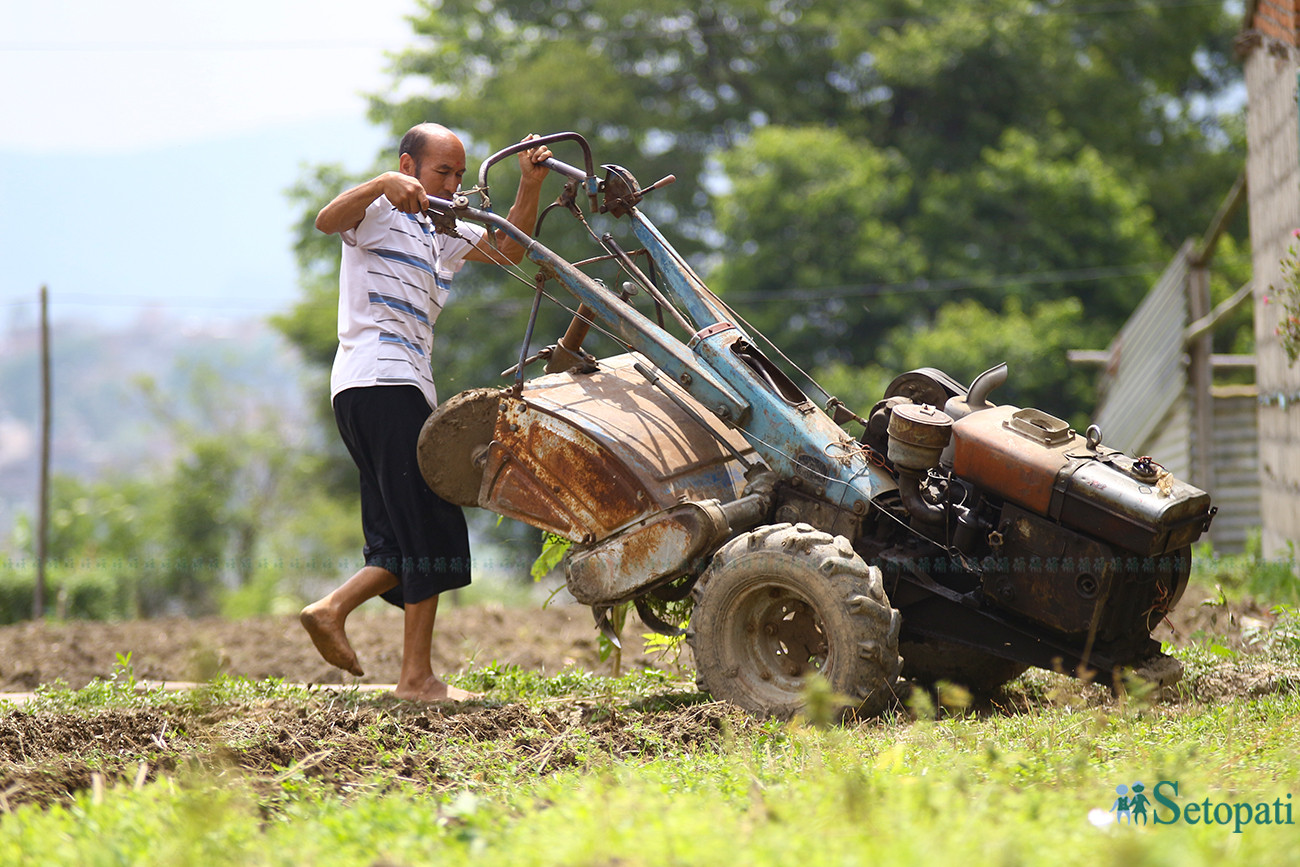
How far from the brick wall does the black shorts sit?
211 inches

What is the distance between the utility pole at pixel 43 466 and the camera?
1314 centimetres

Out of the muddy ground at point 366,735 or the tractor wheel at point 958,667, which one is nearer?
the muddy ground at point 366,735

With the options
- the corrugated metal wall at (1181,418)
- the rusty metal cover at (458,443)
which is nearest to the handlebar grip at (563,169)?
the rusty metal cover at (458,443)

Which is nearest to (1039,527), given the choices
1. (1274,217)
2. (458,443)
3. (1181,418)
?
(458,443)

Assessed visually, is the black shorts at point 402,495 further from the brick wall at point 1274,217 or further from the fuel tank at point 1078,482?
the brick wall at point 1274,217

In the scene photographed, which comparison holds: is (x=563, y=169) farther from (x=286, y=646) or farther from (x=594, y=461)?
(x=286, y=646)

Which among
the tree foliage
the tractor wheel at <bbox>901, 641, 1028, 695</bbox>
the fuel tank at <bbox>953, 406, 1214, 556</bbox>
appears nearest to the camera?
the fuel tank at <bbox>953, 406, 1214, 556</bbox>

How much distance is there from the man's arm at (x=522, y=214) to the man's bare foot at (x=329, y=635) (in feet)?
5.47

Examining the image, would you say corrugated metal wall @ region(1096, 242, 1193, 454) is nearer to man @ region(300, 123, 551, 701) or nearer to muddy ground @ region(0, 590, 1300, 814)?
muddy ground @ region(0, 590, 1300, 814)

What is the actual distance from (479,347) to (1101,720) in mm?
20082

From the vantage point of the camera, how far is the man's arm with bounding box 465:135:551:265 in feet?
17.4

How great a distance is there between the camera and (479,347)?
74.9 ft

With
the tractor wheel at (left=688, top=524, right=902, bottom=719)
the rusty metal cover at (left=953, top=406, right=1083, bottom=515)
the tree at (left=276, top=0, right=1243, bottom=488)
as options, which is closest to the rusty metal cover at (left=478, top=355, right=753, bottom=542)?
the tractor wheel at (left=688, top=524, right=902, bottom=719)

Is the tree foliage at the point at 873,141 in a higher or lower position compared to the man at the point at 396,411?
higher
